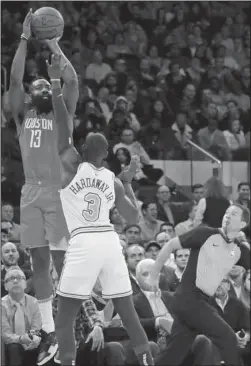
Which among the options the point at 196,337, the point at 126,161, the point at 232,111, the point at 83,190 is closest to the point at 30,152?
the point at 83,190

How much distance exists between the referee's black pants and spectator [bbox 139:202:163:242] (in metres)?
3.94

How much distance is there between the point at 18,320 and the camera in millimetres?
10156

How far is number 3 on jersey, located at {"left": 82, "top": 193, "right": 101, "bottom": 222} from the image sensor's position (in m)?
8.14

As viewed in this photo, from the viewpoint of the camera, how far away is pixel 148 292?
11016 millimetres

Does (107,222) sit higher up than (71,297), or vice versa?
(107,222)

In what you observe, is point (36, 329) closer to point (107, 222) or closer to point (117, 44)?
point (107, 222)

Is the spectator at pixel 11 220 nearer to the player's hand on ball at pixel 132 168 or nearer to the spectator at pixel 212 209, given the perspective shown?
the spectator at pixel 212 209

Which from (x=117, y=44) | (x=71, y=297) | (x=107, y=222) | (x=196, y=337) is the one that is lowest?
(x=196, y=337)

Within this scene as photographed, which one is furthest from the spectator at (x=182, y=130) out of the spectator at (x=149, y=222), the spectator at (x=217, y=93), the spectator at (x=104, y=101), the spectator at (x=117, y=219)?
the spectator at (x=117, y=219)

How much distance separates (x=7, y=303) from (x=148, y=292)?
1583 mm

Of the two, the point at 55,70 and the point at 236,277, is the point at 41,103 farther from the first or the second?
the point at 236,277

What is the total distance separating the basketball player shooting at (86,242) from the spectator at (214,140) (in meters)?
7.36

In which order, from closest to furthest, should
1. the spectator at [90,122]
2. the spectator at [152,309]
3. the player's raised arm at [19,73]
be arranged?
the player's raised arm at [19,73] < the spectator at [152,309] < the spectator at [90,122]

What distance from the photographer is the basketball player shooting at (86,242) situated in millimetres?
8039
